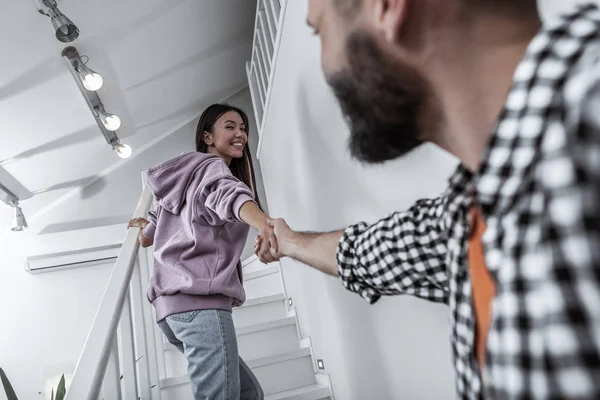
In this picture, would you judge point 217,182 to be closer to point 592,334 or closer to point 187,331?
point 187,331

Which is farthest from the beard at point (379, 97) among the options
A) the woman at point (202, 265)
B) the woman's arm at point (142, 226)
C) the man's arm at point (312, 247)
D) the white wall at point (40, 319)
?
the white wall at point (40, 319)

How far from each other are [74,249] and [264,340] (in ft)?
6.35

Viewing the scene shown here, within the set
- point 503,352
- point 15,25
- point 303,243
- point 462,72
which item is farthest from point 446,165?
point 15,25

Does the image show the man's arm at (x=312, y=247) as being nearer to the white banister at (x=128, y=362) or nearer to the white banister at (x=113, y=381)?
the white banister at (x=113, y=381)

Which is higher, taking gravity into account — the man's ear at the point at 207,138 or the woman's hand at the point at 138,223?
the man's ear at the point at 207,138

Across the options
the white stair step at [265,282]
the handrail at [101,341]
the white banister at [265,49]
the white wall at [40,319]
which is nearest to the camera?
the handrail at [101,341]

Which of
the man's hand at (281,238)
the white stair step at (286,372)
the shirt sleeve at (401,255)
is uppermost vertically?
the man's hand at (281,238)

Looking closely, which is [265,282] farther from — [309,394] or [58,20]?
[58,20]

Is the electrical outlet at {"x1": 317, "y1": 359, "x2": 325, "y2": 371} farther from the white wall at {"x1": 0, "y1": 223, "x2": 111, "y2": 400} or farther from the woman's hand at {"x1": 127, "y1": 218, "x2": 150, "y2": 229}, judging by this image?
the white wall at {"x1": 0, "y1": 223, "x2": 111, "y2": 400}

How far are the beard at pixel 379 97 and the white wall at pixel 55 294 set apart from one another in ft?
9.91

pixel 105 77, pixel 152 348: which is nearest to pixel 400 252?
pixel 152 348

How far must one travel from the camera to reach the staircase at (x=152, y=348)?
3.14 ft

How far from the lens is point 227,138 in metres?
1.61

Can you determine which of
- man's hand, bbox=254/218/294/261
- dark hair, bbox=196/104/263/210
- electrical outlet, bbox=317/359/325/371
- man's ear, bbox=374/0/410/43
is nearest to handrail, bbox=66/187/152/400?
man's hand, bbox=254/218/294/261
